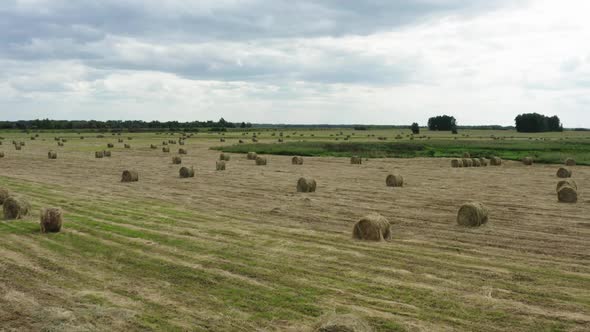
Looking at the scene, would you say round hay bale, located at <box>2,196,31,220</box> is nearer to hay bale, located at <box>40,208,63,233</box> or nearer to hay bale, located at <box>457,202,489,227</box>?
hay bale, located at <box>40,208,63,233</box>

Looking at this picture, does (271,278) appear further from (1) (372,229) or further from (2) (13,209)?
A: (2) (13,209)

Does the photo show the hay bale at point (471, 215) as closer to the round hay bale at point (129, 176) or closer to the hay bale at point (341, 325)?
the hay bale at point (341, 325)

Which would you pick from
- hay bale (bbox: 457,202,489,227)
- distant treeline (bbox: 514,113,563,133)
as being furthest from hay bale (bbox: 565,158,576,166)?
distant treeline (bbox: 514,113,563,133)

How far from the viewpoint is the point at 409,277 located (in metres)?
12.3

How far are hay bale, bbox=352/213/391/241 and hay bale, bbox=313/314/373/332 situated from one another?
7.72 metres

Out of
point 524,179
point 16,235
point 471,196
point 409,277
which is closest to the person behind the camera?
point 409,277

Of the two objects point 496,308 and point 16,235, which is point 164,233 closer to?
point 16,235

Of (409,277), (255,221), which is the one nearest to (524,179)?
(255,221)

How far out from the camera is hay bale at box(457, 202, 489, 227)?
18.5 metres

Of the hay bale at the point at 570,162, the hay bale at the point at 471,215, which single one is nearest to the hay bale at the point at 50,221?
the hay bale at the point at 471,215

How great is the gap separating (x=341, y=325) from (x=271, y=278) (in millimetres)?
4213

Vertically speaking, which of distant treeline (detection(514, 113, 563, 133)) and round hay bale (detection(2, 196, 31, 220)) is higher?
distant treeline (detection(514, 113, 563, 133))

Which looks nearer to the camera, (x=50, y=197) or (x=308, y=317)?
(x=308, y=317)

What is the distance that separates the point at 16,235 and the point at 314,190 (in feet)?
49.7
